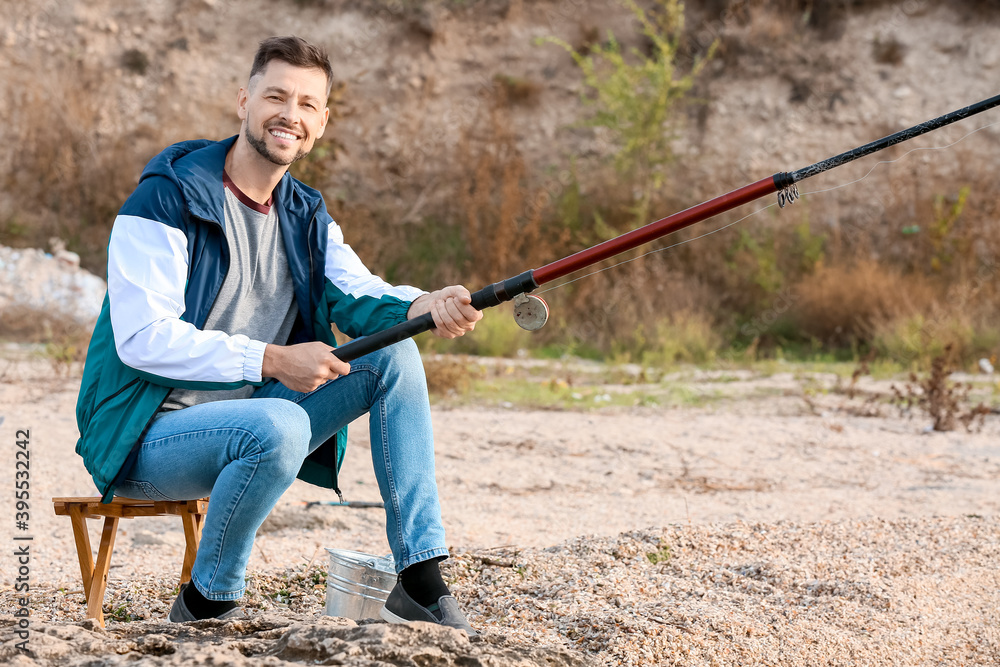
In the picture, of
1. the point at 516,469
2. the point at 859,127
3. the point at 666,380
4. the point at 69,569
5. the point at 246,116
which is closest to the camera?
the point at 246,116

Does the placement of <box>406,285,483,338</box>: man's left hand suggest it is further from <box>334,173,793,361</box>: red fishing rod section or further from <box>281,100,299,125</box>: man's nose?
<box>281,100,299,125</box>: man's nose

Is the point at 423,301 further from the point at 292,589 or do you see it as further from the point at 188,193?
the point at 292,589

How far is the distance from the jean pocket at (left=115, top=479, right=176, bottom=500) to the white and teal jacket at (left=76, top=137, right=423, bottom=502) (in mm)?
48

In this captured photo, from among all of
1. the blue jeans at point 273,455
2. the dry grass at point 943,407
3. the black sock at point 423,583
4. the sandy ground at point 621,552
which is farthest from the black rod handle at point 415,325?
the dry grass at point 943,407

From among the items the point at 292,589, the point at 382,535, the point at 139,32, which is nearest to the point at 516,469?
the point at 382,535

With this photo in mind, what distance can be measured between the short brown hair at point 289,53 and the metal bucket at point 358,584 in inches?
54.0

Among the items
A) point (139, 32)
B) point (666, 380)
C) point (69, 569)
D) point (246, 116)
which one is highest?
point (139, 32)

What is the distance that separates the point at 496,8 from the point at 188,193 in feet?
39.7

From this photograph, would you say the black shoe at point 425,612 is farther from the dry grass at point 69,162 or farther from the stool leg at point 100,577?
the dry grass at point 69,162

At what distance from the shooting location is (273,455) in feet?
6.91

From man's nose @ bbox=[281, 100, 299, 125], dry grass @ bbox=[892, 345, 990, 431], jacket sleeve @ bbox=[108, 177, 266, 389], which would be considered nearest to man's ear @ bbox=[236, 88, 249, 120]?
man's nose @ bbox=[281, 100, 299, 125]

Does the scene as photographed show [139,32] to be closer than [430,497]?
No

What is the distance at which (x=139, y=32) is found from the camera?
12898 millimetres

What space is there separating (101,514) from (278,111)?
1.18 metres
